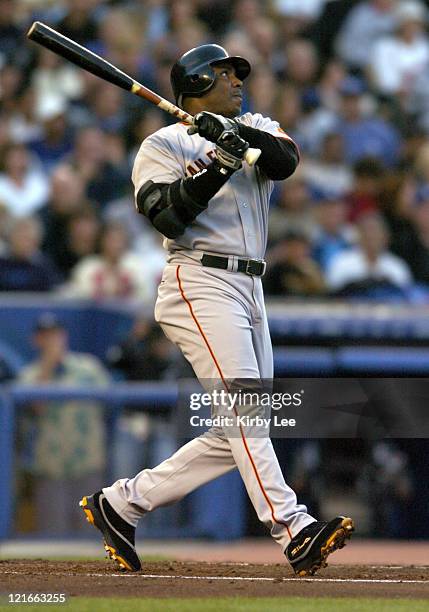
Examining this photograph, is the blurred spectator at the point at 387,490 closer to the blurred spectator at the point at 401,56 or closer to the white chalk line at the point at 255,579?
the white chalk line at the point at 255,579

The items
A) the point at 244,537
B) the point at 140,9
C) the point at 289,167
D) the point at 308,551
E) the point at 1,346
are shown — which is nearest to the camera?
the point at 308,551

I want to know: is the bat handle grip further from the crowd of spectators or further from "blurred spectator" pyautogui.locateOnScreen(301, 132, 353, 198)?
"blurred spectator" pyautogui.locateOnScreen(301, 132, 353, 198)

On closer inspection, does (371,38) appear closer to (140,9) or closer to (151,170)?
(140,9)

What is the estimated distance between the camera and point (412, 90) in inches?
464

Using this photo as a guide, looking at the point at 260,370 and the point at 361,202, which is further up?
the point at 361,202

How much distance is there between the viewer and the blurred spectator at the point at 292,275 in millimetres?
9469

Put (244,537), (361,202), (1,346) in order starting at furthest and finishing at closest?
(361,202), (1,346), (244,537)

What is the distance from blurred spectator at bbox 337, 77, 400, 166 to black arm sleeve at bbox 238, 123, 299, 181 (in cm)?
615

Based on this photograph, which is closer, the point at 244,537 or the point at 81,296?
the point at 244,537

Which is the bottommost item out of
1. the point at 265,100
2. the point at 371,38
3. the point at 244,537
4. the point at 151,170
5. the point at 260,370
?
the point at 244,537

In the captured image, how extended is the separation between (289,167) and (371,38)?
24.0ft

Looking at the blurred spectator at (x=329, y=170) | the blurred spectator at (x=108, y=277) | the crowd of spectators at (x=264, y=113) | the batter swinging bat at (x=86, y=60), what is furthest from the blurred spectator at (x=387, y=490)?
the batter swinging bat at (x=86, y=60)

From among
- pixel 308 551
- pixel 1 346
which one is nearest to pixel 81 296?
pixel 1 346

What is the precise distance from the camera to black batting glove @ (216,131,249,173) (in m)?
4.77
